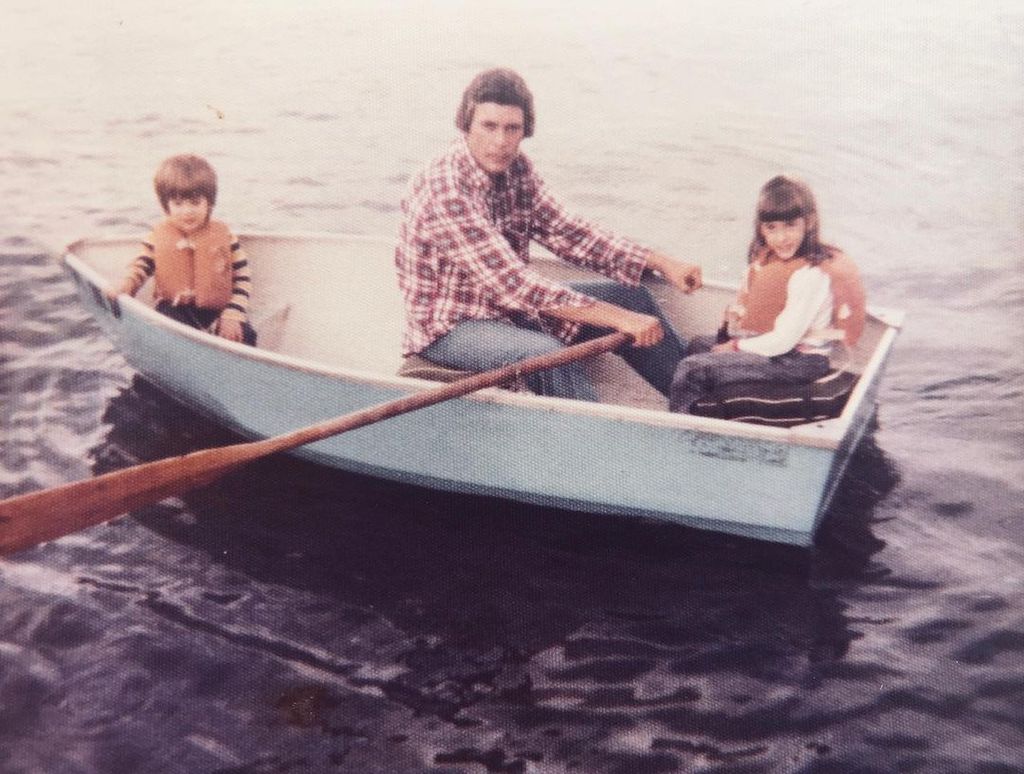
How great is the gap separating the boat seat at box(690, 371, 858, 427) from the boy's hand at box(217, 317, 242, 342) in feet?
7.77

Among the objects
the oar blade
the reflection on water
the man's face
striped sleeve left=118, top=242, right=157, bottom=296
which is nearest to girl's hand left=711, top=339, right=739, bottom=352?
the reflection on water

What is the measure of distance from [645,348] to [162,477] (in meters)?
2.22

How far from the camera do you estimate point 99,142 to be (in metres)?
10.6

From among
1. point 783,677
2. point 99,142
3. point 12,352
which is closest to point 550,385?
point 783,677

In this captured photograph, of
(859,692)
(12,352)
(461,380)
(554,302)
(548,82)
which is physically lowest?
(859,692)

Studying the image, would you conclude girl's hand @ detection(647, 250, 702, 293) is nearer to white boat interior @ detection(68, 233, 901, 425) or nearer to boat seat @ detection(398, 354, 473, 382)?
boat seat @ detection(398, 354, 473, 382)

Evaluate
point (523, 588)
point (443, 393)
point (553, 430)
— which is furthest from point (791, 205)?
point (523, 588)

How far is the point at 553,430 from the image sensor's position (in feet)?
13.5

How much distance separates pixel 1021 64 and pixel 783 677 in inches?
460

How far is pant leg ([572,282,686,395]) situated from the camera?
4848 millimetres

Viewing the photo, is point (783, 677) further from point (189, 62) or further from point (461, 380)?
point (189, 62)

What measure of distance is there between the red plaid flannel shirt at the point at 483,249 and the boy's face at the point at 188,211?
1.24 metres

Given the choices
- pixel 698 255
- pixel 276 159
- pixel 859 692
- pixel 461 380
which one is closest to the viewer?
pixel 859 692

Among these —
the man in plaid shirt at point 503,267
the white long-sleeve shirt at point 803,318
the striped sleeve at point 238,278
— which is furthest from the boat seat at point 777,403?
the striped sleeve at point 238,278
